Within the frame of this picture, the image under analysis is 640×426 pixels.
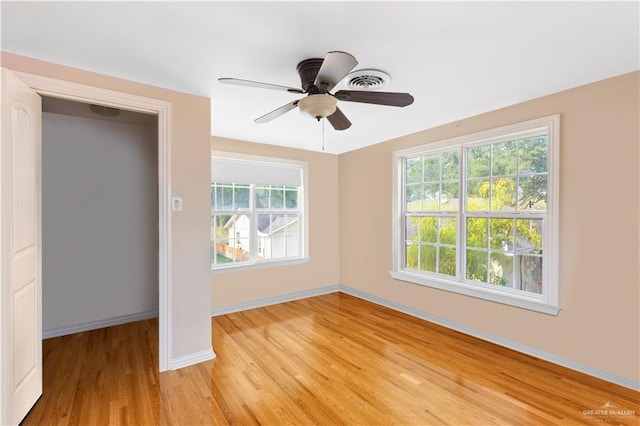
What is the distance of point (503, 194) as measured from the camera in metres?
3.00

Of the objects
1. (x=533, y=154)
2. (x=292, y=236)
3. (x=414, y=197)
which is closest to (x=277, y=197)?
(x=292, y=236)

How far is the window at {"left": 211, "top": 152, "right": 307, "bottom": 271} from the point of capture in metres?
3.98

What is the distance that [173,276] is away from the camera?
8.12 ft

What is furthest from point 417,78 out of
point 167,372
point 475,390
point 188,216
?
point 167,372

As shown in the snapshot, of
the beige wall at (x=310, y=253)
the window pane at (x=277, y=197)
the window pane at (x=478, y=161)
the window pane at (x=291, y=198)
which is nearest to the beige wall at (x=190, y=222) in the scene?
the beige wall at (x=310, y=253)

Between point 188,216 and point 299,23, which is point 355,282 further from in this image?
point 299,23

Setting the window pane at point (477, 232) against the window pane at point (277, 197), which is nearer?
the window pane at point (477, 232)

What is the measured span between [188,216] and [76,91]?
Answer: 1160mm

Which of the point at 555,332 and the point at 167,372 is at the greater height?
the point at 555,332

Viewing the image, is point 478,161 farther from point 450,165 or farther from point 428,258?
point 428,258

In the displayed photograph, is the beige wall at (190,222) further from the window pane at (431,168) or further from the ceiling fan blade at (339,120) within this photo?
the window pane at (431,168)

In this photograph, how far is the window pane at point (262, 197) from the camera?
4.32 metres

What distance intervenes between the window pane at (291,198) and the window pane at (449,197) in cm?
218

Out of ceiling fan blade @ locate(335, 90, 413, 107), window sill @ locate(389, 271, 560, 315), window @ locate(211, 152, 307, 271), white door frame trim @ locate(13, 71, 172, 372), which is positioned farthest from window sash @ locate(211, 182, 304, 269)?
ceiling fan blade @ locate(335, 90, 413, 107)
